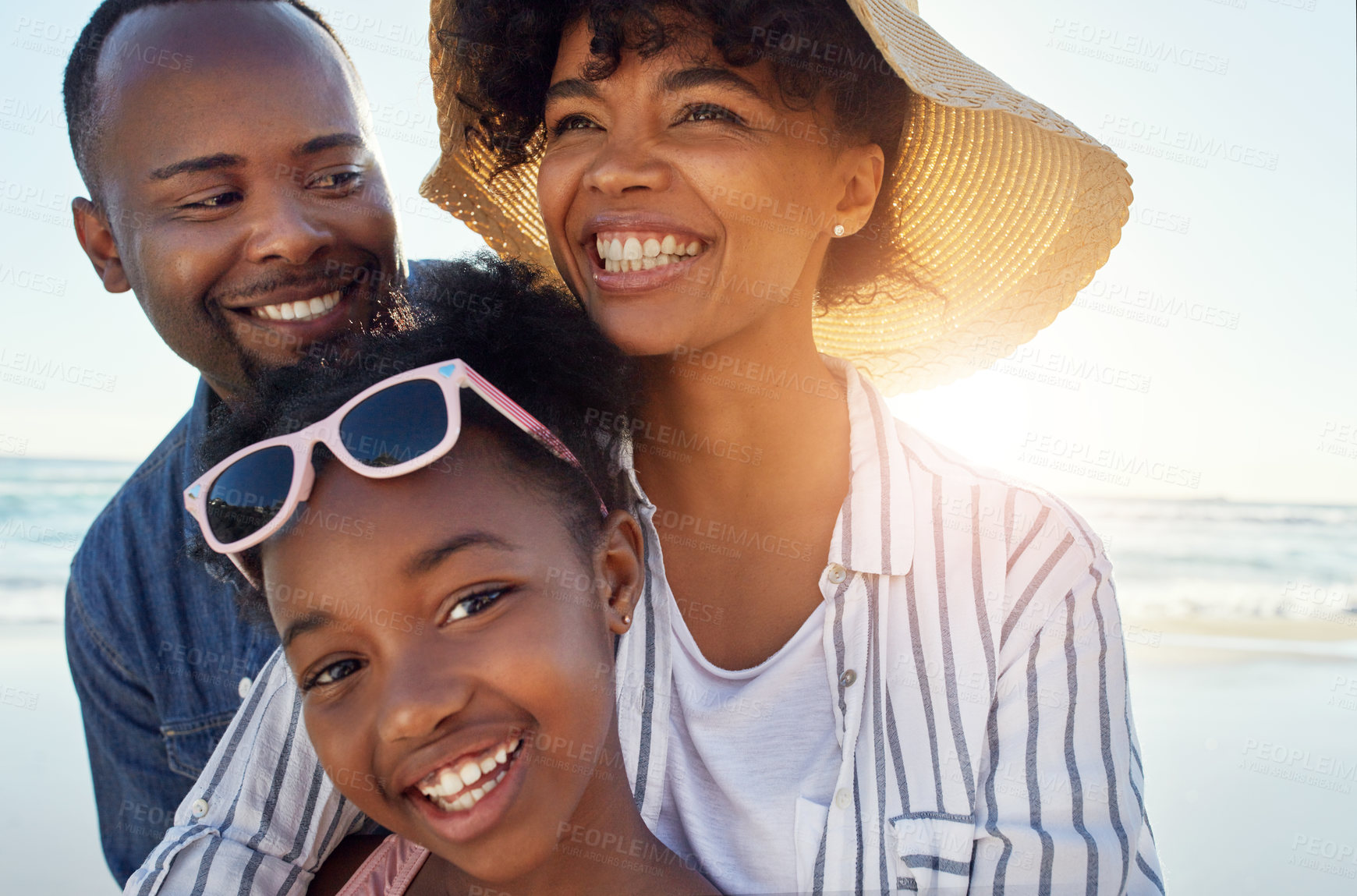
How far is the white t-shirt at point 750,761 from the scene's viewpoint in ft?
6.79

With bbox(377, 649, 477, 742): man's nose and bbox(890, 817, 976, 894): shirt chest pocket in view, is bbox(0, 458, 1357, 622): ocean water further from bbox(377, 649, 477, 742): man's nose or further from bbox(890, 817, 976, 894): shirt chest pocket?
bbox(377, 649, 477, 742): man's nose

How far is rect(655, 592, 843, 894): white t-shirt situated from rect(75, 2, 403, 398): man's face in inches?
46.5

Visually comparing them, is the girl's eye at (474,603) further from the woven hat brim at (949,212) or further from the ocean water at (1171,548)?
the ocean water at (1171,548)

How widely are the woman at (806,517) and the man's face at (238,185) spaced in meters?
0.46

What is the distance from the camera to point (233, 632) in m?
2.96

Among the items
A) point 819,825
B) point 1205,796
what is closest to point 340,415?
point 819,825

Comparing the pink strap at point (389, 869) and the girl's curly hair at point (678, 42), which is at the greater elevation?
the girl's curly hair at point (678, 42)

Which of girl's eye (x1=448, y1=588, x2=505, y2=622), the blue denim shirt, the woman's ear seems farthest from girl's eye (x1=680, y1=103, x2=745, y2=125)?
the blue denim shirt

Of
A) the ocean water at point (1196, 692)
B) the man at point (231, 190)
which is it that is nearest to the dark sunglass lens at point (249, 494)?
the man at point (231, 190)

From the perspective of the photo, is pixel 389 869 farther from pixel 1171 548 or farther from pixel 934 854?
pixel 1171 548

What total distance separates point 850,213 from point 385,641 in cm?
151

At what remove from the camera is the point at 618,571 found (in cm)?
205

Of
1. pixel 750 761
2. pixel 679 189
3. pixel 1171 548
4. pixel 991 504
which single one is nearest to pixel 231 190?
pixel 679 189

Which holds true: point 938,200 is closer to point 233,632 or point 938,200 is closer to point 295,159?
point 295,159
